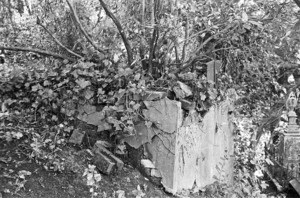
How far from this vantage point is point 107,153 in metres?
3.09

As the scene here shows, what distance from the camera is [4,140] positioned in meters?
2.93

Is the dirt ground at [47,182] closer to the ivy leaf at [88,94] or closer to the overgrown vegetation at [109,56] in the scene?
the overgrown vegetation at [109,56]

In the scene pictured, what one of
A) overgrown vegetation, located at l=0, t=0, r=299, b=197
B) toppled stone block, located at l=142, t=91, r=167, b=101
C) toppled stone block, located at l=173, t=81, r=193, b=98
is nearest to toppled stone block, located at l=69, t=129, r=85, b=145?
overgrown vegetation, located at l=0, t=0, r=299, b=197

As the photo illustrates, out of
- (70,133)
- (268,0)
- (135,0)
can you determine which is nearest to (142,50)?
(135,0)

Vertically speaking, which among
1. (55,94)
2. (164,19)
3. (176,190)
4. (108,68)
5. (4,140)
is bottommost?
(176,190)

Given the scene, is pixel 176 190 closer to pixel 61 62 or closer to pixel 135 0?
pixel 61 62

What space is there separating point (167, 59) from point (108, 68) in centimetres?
94

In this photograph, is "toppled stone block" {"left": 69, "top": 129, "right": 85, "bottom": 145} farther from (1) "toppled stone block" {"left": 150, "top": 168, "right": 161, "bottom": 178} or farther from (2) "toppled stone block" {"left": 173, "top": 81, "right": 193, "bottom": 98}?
(2) "toppled stone block" {"left": 173, "top": 81, "right": 193, "bottom": 98}

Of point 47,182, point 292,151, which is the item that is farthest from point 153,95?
point 292,151

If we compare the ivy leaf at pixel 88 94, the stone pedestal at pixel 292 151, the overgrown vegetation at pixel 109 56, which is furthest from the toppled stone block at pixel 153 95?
the stone pedestal at pixel 292 151

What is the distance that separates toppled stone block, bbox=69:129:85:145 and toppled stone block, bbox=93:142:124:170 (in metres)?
0.22

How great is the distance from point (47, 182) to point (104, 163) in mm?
562

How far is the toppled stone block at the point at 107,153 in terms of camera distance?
3.02 metres

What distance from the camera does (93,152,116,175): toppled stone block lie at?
9.62 ft
